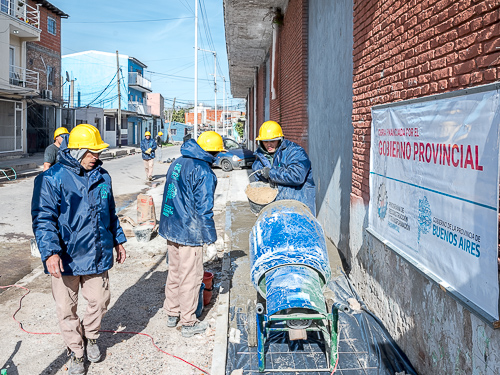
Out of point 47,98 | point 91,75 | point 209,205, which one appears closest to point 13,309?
point 209,205

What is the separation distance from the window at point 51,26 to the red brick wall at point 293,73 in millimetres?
24368

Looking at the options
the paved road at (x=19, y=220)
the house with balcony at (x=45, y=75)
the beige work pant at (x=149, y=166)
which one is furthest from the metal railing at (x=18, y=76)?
the beige work pant at (x=149, y=166)

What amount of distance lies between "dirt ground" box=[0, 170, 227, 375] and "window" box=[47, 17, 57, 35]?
2990cm

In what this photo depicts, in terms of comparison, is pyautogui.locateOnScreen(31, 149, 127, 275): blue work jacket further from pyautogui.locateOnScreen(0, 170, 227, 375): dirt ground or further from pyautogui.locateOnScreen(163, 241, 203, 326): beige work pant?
pyautogui.locateOnScreen(0, 170, 227, 375): dirt ground

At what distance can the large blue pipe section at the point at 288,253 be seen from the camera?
3.80 m

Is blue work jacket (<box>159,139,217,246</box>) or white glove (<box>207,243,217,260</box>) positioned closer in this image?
blue work jacket (<box>159,139,217,246</box>)

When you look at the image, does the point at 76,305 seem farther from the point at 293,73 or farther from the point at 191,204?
the point at 293,73

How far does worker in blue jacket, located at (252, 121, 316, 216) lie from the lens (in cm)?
548

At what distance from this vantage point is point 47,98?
96.1 feet

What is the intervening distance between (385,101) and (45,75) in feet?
102

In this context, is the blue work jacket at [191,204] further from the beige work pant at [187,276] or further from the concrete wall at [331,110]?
the concrete wall at [331,110]

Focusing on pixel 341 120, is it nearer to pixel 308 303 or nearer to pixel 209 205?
pixel 209 205

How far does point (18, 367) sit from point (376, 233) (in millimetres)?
3786

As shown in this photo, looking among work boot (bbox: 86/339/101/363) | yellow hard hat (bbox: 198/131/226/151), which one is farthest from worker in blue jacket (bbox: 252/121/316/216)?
work boot (bbox: 86/339/101/363)
